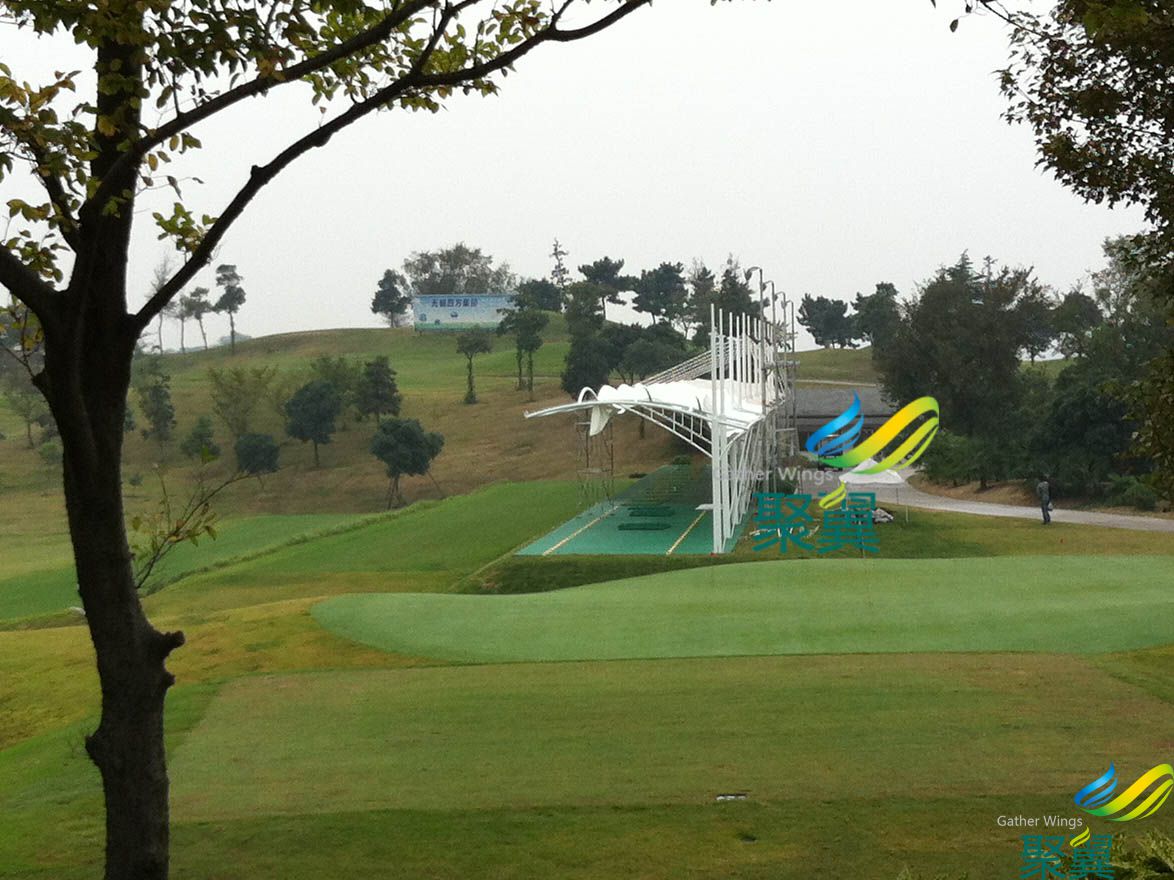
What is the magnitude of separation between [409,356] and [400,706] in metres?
97.6

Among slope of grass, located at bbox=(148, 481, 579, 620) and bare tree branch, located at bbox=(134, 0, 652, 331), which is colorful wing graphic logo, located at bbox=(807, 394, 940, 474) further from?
bare tree branch, located at bbox=(134, 0, 652, 331)

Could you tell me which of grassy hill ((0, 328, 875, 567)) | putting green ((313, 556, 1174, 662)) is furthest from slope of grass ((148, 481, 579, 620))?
grassy hill ((0, 328, 875, 567))

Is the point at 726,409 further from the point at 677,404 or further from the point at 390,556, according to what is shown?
the point at 390,556

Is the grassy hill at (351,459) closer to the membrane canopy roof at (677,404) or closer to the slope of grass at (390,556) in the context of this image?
the slope of grass at (390,556)

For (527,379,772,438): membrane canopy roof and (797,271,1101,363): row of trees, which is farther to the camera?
(797,271,1101,363): row of trees

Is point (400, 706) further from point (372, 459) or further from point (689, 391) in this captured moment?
point (372, 459)

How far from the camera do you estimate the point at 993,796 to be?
8.30 m

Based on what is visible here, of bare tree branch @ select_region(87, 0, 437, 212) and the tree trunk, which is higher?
bare tree branch @ select_region(87, 0, 437, 212)

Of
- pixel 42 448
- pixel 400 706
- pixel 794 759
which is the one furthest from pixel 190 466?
pixel 794 759

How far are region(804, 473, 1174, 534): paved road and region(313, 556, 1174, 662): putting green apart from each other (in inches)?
439

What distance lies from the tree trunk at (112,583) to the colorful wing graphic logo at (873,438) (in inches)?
1338

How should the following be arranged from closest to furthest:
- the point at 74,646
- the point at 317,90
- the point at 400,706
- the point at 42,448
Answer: the point at 317,90, the point at 400,706, the point at 74,646, the point at 42,448

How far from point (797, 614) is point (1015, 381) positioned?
41.3 metres

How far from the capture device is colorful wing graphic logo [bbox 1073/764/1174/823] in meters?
7.88
